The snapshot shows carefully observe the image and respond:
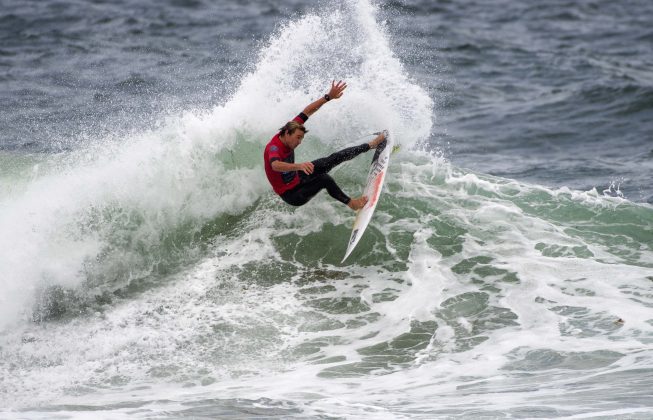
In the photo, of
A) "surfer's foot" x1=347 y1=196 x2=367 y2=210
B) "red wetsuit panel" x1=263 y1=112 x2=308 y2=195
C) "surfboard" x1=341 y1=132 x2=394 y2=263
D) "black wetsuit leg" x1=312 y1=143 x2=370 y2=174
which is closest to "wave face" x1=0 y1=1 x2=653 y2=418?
"surfboard" x1=341 y1=132 x2=394 y2=263

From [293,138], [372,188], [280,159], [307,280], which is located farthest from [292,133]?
[307,280]

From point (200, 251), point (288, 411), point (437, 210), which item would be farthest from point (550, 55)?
point (288, 411)

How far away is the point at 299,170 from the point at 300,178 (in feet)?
0.83

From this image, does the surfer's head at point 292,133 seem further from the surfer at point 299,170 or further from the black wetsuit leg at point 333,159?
the black wetsuit leg at point 333,159

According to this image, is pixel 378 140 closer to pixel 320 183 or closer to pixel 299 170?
pixel 320 183

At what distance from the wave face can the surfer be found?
0.88 m

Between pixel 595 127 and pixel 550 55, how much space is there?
Answer: 5.85 meters

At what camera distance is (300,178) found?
9422 millimetres

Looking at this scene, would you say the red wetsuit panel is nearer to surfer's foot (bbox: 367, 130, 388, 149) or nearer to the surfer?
the surfer

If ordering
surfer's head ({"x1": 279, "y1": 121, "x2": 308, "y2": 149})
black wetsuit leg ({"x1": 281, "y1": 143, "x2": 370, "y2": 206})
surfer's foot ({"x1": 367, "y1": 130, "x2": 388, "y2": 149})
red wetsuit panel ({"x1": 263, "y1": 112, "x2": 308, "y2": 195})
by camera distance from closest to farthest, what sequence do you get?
surfer's head ({"x1": 279, "y1": 121, "x2": 308, "y2": 149})
red wetsuit panel ({"x1": 263, "y1": 112, "x2": 308, "y2": 195})
black wetsuit leg ({"x1": 281, "y1": 143, "x2": 370, "y2": 206})
surfer's foot ({"x1": 367, "y1": 130, "x2": 388, "y2": 149})

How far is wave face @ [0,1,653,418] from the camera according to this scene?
6961 mm

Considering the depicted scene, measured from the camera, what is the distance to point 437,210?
A: 1067cm

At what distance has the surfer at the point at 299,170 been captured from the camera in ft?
29.8

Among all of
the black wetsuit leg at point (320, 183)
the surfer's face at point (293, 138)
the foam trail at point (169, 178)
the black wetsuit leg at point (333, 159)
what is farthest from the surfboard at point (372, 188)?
the surfer's face at point (293, 138)
